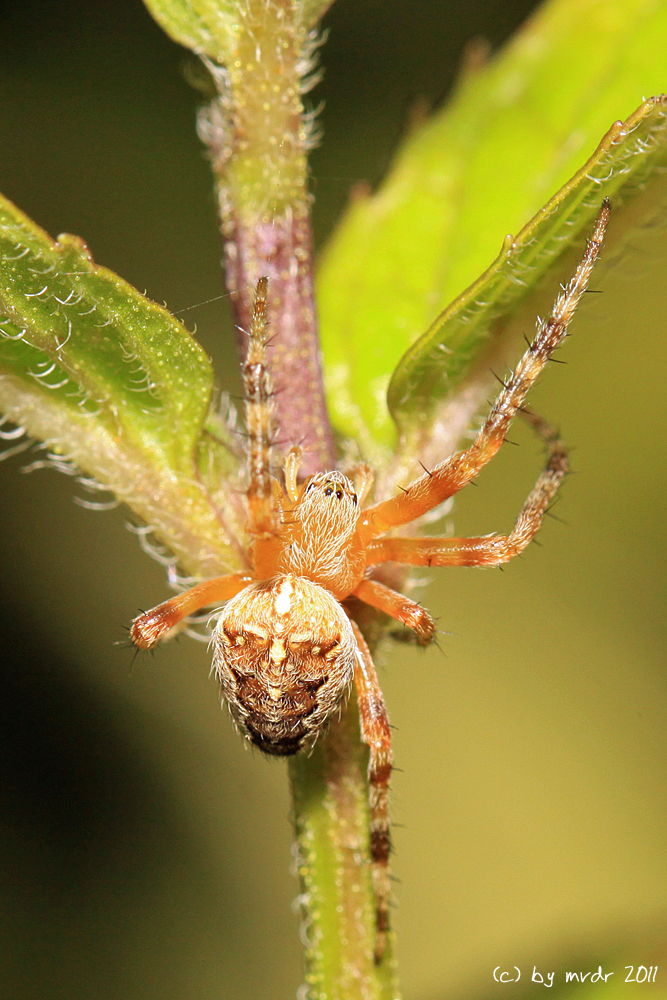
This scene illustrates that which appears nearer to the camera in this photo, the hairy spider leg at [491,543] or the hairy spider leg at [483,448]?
the hairy spider leg at [483,448]

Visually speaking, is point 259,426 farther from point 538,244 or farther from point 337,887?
point 337,887

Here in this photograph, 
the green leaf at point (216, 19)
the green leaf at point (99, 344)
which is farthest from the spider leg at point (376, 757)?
the green leaf at point (216, 19)

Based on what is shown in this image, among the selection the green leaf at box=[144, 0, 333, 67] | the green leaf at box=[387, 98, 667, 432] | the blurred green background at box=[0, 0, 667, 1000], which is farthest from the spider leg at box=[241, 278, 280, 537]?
the blurred green background at box=[0, 0, 667, 1000]

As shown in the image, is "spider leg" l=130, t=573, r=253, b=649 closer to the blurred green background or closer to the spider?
the spider

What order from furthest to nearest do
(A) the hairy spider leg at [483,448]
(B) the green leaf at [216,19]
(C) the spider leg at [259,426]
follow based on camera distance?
(A) the hairy spider leg at [483,448], (C) the spider leg at [259,426], (B) the green leaf at [216,19]

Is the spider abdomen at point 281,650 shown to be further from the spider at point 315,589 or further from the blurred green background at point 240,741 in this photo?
the blurred green background at point 240,741

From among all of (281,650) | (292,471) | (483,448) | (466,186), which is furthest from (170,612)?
(466,186)

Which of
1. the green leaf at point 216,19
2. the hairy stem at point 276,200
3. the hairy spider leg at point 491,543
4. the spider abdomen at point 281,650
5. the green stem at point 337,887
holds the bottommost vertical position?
the green stem at point 337,887

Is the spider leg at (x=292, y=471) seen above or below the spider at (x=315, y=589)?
above
